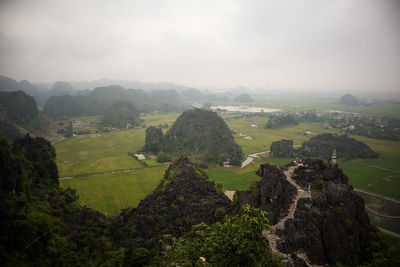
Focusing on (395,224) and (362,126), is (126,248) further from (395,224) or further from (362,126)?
(362,126)

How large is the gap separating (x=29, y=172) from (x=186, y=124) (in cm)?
6482

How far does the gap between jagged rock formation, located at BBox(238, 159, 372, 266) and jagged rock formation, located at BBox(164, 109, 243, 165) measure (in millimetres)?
42335

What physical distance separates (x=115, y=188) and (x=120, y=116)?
103231 millimetres

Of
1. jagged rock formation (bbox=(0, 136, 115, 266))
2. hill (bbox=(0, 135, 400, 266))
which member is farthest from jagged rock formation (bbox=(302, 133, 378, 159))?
jagged rock formation (bbox=(0, 136, 115, 266))

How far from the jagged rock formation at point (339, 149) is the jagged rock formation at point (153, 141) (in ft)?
183

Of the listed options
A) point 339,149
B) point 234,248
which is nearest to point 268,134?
point 339,149

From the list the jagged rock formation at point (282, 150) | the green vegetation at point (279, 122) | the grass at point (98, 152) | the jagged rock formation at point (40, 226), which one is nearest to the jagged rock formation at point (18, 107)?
the grass at point (98, 152)

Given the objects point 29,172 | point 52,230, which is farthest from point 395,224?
point 29,172

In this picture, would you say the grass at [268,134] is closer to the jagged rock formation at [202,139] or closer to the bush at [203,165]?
the jagged rock formation at [202,139]

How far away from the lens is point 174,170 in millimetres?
50062

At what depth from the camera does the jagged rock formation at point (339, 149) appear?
81.6 meters

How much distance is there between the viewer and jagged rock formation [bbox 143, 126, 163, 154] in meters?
86.3

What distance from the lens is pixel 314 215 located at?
27.1 metres

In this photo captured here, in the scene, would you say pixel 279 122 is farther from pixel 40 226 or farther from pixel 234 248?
pixel 234 248
